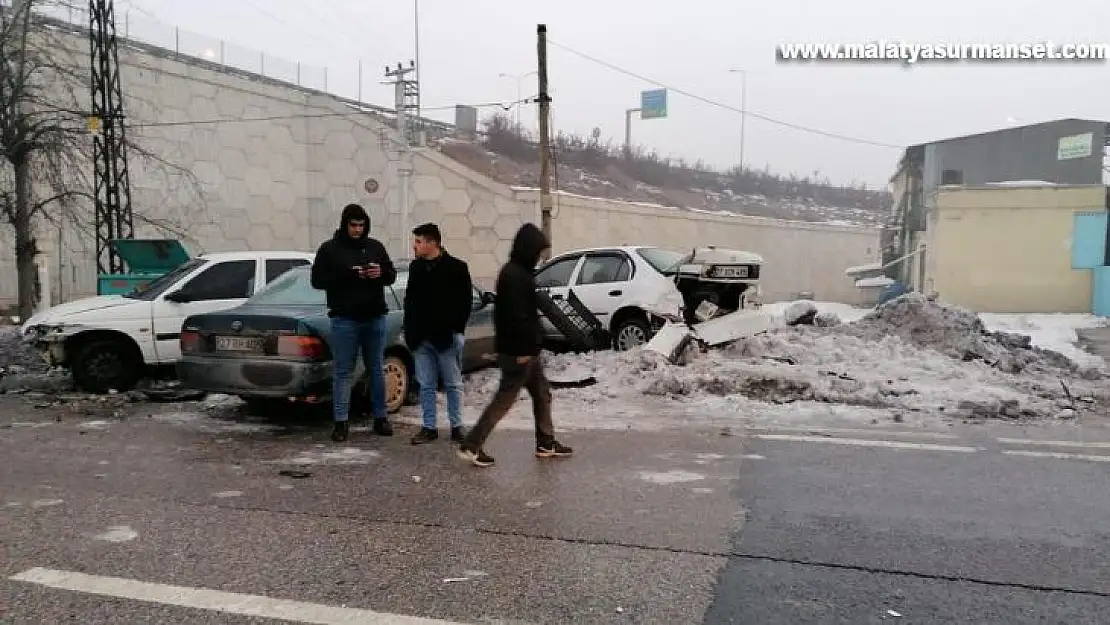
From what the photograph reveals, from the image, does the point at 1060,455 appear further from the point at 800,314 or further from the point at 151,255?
the point at 151,255

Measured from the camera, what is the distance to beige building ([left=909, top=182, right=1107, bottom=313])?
61.5ft

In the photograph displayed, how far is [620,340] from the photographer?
36.2 ft

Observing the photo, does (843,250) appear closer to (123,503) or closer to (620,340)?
(620,340)

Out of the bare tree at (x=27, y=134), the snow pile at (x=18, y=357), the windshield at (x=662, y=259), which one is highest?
the bare tree at (x=27, y=134)

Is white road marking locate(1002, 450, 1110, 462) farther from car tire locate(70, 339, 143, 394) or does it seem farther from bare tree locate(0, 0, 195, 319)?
bare tree locate(0, 0, 195, 319)

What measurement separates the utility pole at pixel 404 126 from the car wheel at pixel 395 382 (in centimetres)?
1795

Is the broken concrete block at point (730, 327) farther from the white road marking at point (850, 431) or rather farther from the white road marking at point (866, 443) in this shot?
the white road marking at point (866, 443)

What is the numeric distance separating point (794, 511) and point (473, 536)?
1.88 metres

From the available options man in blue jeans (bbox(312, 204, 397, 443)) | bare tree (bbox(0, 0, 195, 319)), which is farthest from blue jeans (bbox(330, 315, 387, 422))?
bare tree (bbox(0, 0, 195, 319))

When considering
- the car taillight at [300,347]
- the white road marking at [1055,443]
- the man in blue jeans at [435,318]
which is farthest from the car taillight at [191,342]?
the white road marking at [1055,443]

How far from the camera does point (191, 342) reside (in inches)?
286

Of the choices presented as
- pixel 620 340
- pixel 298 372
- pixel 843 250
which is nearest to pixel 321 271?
pixel 298 372

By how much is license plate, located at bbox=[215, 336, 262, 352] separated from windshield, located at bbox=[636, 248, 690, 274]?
5790mm

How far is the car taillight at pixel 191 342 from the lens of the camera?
7215 mm
